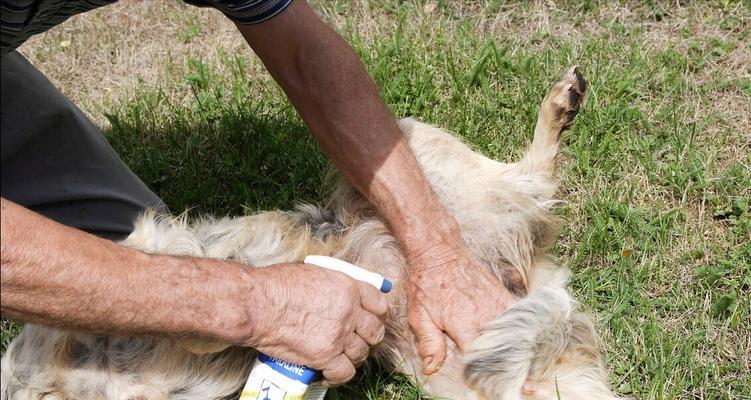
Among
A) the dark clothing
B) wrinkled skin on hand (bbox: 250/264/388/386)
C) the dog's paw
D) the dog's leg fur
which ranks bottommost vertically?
the dog's leg fur

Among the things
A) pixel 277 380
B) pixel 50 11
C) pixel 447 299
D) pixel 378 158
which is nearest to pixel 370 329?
pixel 277 380

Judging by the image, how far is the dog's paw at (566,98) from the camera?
3.46 m

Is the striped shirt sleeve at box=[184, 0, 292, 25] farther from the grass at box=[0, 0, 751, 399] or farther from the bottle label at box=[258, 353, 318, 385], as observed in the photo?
the bottle label at box=[258, 353, 318, 385]

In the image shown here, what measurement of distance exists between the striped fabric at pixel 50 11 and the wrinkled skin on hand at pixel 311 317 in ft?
3.31

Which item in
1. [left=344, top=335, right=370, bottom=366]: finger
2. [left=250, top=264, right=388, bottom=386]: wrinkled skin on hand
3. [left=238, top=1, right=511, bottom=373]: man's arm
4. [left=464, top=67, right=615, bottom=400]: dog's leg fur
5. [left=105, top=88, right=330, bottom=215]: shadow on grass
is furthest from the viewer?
[left=105, top=88, right=330, bottom=215]: shadow on grass

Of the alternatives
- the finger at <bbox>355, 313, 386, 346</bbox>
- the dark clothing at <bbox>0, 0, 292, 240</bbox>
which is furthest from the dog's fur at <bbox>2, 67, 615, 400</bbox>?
the dark clothing at <bbox>0, 0, 292, 240</bbox>

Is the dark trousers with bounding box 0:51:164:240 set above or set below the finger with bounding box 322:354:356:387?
above

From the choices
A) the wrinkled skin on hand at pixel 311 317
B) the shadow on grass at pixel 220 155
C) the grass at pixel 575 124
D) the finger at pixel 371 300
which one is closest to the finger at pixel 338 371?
the wrinkled skin on hand at pixel 311 317

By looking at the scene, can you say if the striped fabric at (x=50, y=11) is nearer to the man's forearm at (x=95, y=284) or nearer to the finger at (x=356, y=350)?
the man's forearm at (x=95, y=284)

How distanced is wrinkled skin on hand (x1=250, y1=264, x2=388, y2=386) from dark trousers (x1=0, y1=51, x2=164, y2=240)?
153cm

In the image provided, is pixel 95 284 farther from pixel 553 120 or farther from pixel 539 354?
pixel 553 120

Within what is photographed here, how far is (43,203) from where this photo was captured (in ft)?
12.1

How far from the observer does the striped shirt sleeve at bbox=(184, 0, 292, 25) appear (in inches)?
117

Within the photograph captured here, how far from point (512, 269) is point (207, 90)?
7.99ft
